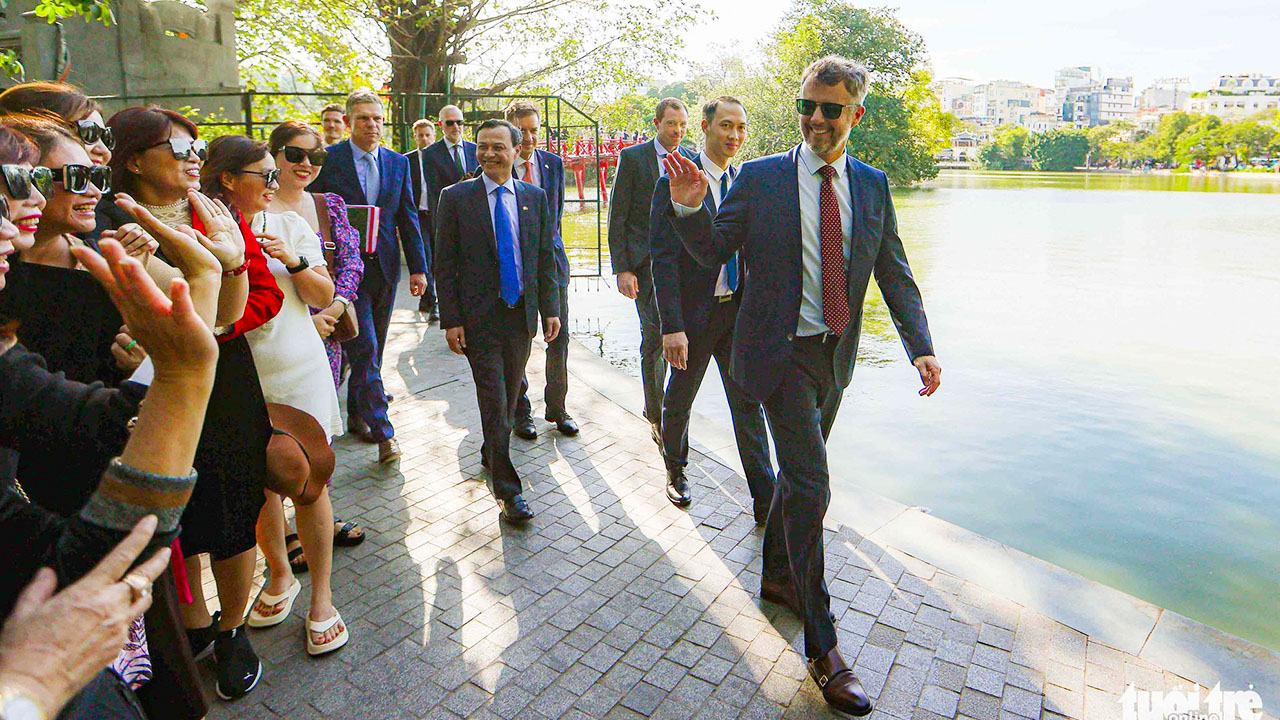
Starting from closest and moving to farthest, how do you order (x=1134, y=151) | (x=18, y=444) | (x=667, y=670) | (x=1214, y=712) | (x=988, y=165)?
1. (x=18, y=444)
2. (x=1214, y=712)
3. (x=667, y=670)
4. (x=1134, y=151)
5. (x=988, y=165)

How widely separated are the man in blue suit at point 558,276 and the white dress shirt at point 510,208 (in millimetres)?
610

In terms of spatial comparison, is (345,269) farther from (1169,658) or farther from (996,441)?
(996,441)

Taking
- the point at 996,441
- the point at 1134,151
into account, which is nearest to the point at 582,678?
the point at 996,441

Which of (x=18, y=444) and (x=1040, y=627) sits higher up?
(x=18, y=444)

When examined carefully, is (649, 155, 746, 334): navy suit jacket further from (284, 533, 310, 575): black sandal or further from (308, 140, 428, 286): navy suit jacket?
(284, 533, 310, 575): black sandal

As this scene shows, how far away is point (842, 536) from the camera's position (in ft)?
13.9

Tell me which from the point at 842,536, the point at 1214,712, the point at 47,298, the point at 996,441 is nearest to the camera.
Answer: the point at 47,298

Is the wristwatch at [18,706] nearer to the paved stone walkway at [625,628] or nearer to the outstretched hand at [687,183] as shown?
the paved stone walkway at [625,628]

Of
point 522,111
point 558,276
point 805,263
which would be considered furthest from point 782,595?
point 522,111

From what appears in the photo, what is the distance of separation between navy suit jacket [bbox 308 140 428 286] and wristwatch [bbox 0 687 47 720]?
14.7ft

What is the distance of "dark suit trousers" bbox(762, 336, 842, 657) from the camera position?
3.05 m

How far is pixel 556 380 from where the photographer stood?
19.2 ft

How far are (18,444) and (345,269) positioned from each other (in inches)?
108

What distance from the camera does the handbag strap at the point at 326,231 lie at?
166 inches
